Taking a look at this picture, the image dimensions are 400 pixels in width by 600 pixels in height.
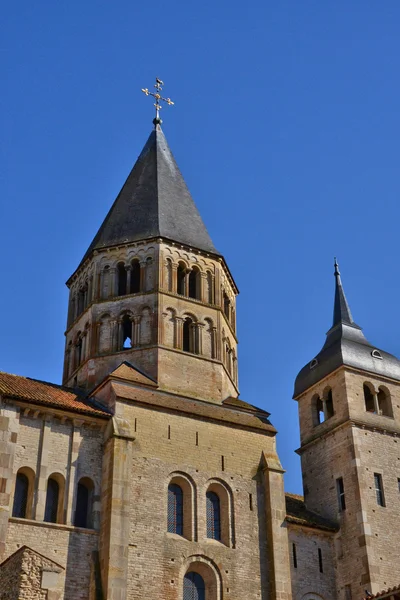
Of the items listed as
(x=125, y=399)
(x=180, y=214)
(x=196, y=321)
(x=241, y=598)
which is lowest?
(x=241, y=598)

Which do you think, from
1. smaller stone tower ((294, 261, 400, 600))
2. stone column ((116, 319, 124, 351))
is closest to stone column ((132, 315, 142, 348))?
stone column ((116, 319, 124, 351))

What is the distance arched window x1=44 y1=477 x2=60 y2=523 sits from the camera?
28.9 meters

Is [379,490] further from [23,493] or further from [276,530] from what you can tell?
[23,493]

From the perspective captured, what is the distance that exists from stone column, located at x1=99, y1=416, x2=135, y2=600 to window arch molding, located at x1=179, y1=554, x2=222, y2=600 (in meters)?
2.87

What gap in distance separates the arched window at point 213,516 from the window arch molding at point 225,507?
88 mm

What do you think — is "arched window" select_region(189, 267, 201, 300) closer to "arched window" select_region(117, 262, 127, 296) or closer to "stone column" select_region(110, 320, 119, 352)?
"arched window" select_region(117, 262, 127, 296)

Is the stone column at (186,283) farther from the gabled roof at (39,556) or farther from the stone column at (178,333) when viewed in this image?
the gabled roof at (39,556)

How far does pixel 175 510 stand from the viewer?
3067 centimetres

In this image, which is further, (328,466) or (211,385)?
(328,466)

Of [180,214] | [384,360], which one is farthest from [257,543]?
[180,214]

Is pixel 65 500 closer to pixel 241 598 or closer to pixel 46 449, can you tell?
pixel 46 449

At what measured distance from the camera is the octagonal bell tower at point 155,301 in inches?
1374

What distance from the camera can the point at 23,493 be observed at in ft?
94.4

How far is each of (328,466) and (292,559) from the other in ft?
18.8
